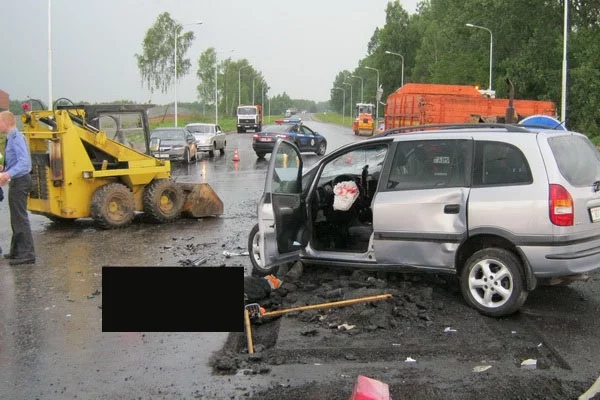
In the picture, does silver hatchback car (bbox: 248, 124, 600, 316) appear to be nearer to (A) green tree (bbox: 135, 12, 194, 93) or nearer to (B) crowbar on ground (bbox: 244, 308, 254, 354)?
(B) crowbar on ground (bbox: 244, 308, 254, 354)

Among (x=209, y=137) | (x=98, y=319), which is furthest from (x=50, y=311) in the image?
(x=209, y=137)

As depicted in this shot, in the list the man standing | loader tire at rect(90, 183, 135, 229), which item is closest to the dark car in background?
loader tire at rect(90, 183, 135, 229)

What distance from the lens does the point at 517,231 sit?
18.7ft

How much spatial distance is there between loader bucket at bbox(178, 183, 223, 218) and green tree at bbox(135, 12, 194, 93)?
5856 cm

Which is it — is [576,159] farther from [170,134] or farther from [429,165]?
[170,134]

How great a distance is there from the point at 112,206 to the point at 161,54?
200 feet

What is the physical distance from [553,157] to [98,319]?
4404mm

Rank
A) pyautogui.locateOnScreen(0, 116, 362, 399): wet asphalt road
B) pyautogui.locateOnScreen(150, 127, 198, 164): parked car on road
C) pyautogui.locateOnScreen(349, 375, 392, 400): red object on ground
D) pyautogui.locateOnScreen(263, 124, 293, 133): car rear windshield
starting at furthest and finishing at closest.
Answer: pyautogui.locateOnScreen(263, 124, 293, 133): car rear windshield, pyautogui.locateOnScreen(150, 127, 198, 164): parked car on road, pyautogui.locateOnScreen(0, 116, 362, 399): wet asphalt road, pyautogui.locateOnScreen(349, 375, 392, 400): red object on ground

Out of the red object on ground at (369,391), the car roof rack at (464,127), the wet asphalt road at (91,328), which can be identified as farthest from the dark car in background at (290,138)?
the red object on ground at (369,391)

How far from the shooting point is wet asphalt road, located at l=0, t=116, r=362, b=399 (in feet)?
15.2

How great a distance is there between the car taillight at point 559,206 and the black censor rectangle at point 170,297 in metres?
3.02

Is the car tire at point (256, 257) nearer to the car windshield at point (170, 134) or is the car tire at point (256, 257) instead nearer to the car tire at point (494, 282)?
the car tire at point (494, 282)

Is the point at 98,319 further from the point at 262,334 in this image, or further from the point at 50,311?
the point at 262,334

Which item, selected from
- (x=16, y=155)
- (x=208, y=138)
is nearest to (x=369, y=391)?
(x=16, y=155)
